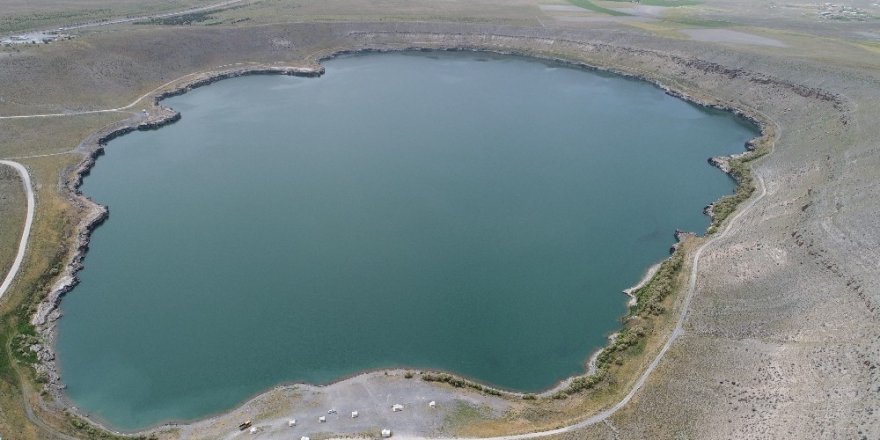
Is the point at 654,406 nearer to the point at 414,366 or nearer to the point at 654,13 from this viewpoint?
the point at 414,366

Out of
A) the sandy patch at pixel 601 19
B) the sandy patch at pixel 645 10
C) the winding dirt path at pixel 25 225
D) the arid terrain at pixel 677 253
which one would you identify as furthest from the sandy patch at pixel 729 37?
the winding dirt path at pixel 25 225

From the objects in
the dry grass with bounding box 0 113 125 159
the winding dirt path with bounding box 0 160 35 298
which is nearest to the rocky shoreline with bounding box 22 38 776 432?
the dry grass with bounding box 0 113 125 159

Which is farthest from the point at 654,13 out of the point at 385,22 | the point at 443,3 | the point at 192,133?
the point at 192,133

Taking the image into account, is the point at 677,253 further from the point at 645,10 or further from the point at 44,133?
the point at 645,10

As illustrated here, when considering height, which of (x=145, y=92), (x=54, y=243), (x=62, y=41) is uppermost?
(x=62, y=41)

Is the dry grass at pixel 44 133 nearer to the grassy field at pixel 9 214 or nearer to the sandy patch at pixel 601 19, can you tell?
the grassy field at pixel 9 214

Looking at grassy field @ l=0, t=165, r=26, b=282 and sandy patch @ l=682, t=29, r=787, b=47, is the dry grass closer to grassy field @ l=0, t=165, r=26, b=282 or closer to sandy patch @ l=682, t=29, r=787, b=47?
grassy field @ l=0, t=165, r=26, b=282
